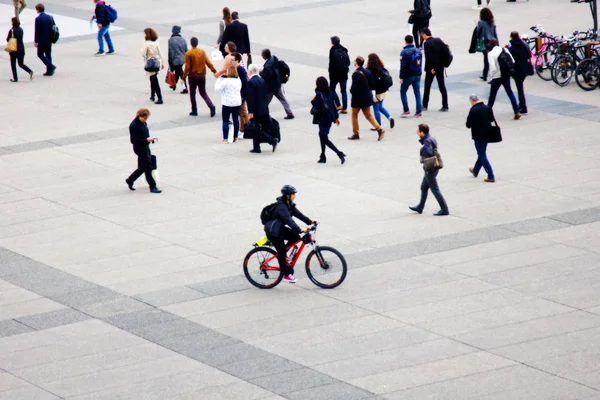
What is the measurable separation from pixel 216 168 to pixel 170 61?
5.91 m

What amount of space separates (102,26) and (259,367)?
19.2 meters

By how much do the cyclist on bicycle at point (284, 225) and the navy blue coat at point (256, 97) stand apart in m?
6.62

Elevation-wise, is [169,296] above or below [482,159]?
below

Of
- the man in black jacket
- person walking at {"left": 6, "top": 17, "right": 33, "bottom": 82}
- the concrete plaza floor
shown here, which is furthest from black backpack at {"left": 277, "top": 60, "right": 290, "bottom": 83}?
person walking at {"left": 6, "top": 17, "right": 33, "bottom": 82}

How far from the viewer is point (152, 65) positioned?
23078 mm

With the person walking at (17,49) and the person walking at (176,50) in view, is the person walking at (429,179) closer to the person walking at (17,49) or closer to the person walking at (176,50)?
the person walking at (176,50)

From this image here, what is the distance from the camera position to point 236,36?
24625 millimetres

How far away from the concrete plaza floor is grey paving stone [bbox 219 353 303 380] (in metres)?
0.02

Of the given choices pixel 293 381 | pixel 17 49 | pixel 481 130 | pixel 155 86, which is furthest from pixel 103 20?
pixel 293 381

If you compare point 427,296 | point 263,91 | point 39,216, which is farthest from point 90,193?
point 427,296

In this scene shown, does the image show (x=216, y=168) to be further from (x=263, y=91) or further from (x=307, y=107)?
(x=307, y=107)

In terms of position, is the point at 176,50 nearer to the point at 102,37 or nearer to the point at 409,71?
the point at 409,71

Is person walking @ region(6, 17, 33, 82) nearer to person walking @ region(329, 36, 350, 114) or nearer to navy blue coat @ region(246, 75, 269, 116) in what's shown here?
person walking @ region(329, 36, 350, 114)

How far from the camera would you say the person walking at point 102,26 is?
1121 inches
